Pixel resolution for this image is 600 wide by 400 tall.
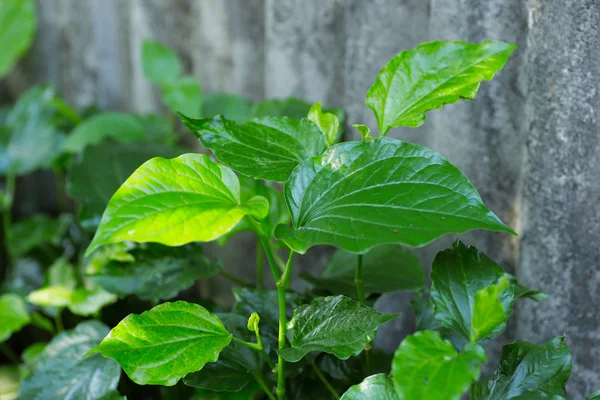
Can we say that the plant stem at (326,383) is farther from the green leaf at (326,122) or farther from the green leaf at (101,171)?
the green leaf at (101,171)

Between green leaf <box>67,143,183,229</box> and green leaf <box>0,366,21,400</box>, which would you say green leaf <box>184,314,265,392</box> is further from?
green leaf <box>0,366,21,400</box>

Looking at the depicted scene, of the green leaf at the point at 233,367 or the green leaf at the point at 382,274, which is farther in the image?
the green leaf at the point at 382,274

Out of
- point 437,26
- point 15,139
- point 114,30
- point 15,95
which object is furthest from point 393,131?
point 15,95

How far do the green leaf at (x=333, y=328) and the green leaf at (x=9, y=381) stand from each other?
90cm

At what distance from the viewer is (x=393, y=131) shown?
1111mm

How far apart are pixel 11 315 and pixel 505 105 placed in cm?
98

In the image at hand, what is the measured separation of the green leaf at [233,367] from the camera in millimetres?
799

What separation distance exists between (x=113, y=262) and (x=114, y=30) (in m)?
0.80

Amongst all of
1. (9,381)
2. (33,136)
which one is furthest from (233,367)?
(33,136)

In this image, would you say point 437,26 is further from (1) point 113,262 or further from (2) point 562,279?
(1) point 113,262

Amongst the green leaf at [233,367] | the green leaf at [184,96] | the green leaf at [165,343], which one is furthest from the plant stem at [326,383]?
the green leaf at [184,96]

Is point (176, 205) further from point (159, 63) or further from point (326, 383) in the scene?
point (159, 63)

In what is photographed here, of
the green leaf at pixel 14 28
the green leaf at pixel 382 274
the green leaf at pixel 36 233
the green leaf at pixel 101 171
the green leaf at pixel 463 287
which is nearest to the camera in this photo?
the green leaf at pixel 463 287

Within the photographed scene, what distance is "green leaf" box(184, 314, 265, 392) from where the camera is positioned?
2.62 ft
